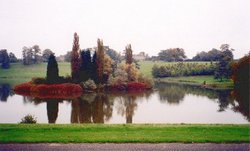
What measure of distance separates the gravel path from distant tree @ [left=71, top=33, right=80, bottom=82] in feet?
162

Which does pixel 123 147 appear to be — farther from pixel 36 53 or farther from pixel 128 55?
pixel 36 53

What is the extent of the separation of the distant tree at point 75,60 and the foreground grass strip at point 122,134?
46.1m

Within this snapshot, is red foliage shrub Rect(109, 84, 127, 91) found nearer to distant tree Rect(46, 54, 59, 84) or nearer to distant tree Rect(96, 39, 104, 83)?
distant tree Rect(96, 39, 104, 83)

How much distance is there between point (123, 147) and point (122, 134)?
6.73ft

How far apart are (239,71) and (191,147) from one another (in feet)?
179

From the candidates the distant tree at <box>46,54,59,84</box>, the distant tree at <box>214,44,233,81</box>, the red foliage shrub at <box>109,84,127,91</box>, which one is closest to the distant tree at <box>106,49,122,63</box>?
the distant tree at <box>214,44,233,81</box>

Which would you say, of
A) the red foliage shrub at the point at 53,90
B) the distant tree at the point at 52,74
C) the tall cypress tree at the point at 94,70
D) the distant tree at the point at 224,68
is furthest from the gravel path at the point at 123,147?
the distant tree at the point at 224,68

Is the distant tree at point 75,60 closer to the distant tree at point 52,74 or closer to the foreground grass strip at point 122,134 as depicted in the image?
the distant tree at point 52,74

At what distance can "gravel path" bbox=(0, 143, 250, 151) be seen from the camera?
12.7 meters

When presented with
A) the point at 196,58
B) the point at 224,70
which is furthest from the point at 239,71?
the point at 196,58

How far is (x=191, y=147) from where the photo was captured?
1299 centimetres

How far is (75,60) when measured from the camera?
64.4m

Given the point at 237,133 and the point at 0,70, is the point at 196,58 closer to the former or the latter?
the point at 0,70

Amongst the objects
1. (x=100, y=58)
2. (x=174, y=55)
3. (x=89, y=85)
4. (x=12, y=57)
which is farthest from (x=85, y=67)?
(x=174, y=55)
